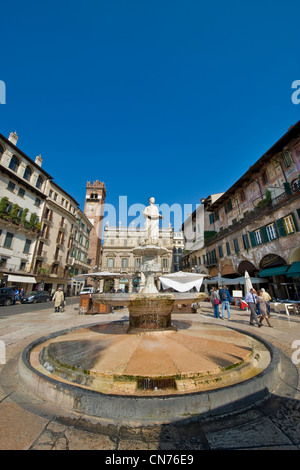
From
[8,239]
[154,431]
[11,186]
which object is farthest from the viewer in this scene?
[11,186]

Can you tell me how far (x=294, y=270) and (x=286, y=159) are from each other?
390 inches

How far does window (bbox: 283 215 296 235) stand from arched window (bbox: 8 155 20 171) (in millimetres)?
31435

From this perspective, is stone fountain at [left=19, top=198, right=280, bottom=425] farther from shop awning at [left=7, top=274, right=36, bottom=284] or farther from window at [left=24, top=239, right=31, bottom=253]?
window at [left=24, top=239, right=31, bottom=253]

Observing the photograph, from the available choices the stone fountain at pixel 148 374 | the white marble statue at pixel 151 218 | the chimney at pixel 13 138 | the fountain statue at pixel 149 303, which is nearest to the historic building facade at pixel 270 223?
the white marble statue at pixel 151 218

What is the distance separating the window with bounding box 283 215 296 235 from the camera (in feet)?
49.0

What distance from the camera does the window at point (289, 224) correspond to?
49.0 feet

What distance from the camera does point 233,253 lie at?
22188 mm

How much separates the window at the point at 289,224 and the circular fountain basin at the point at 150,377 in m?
14.2

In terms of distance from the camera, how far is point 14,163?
82.7ft

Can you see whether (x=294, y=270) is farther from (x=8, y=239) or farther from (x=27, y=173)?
(x=27, y=173)

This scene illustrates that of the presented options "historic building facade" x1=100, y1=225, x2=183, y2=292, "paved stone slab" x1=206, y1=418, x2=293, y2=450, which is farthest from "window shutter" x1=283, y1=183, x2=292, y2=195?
Answer: "historic building facade" x1=100, y1=225, x2=183, y2=292

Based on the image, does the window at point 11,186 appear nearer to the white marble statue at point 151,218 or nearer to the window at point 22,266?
the window at point 22,266

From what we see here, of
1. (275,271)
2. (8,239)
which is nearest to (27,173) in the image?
(8,239)
